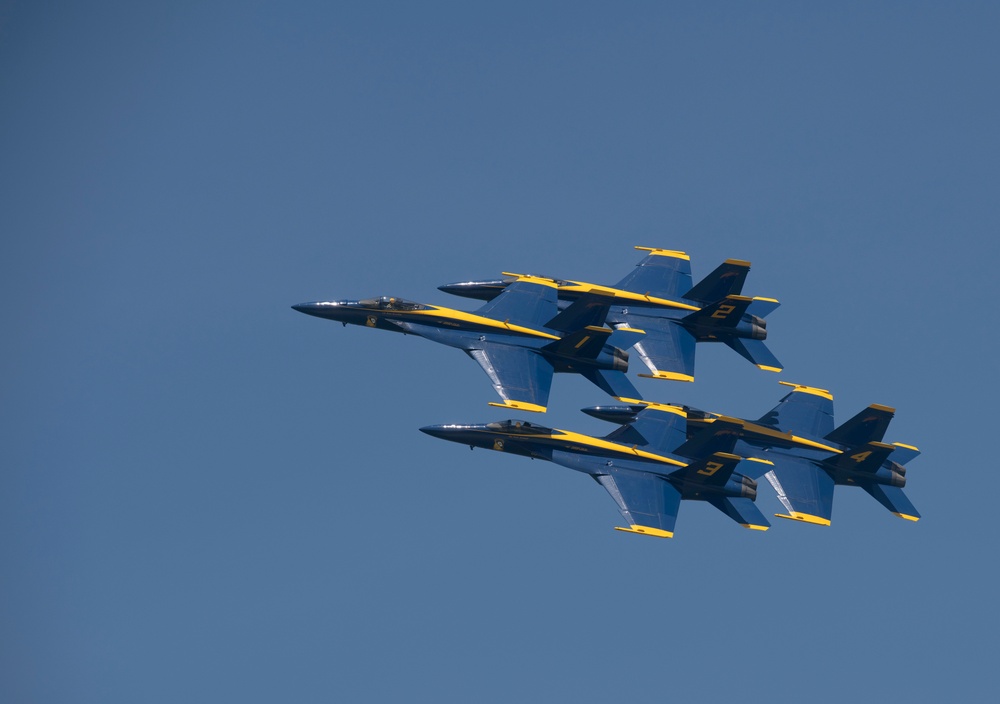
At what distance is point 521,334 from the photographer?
138m

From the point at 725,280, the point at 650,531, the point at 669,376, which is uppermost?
the point at 725,280

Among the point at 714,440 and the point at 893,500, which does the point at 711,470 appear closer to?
the point at 714,440

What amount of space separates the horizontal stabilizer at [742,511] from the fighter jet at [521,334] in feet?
33.3

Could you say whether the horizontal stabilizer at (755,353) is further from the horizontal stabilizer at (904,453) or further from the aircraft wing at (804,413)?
the horizontal stabilizer at (904,453)

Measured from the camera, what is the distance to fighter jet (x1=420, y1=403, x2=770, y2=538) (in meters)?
131

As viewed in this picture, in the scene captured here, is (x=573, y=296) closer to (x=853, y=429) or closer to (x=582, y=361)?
(x=582, y=361)

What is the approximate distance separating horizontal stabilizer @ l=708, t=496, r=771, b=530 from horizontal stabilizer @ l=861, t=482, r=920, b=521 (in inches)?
407

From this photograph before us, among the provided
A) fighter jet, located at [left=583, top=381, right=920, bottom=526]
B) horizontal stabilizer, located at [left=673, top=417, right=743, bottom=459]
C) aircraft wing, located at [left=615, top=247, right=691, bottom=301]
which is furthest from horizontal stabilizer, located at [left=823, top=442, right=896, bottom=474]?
aircraft wing, located at [left=615, top=247, right=691, bottom=301]

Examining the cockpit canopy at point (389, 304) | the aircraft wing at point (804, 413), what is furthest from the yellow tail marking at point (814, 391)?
the cockpit canopy at point (389, 304)

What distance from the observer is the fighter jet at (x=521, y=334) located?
444 feet

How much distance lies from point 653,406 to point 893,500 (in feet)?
58.3

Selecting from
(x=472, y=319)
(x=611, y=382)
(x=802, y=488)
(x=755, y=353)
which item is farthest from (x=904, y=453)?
(x=472, y=319)

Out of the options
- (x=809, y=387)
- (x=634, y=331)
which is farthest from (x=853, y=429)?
(x=634, y=331)

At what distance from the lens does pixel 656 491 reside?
130875 millimetres
